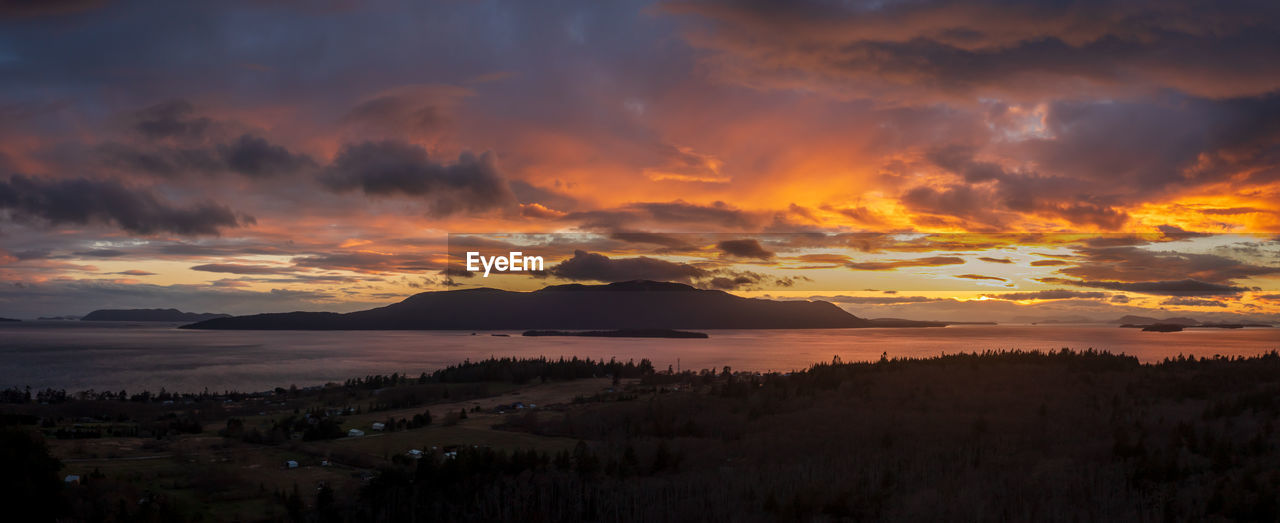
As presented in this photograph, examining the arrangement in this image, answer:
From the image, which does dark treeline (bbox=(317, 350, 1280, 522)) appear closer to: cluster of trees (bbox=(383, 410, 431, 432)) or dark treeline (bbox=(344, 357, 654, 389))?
cluster of trees (bbox=(383, 410, 431, 432))

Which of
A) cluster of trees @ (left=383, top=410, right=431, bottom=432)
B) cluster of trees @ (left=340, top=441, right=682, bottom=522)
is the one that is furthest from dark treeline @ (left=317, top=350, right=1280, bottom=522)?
cluster of trees @ (left=383, top=410, right=431, bottom=432)

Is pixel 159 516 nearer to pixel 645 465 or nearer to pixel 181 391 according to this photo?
pixel 645 465

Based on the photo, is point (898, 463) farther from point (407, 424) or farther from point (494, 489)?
point (407, 424)

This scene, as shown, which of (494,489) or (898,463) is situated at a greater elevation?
(898,463)

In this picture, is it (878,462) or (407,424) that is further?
(407,424)

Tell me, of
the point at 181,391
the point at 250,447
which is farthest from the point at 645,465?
the point at 181,391

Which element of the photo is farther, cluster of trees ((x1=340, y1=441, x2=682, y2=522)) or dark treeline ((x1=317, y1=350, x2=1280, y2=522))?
cluster of trees ((x1=340, y1=441, x2=682, y2=522))

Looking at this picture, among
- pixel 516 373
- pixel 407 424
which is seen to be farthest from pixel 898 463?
pixel 516 373

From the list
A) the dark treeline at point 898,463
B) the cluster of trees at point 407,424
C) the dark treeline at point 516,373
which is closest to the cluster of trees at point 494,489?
the dark treeline at point 898,463

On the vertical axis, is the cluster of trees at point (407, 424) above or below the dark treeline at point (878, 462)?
below

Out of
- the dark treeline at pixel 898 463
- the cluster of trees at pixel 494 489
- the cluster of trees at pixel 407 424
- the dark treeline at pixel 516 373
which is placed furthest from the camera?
the dark treeline at pixel 516 373

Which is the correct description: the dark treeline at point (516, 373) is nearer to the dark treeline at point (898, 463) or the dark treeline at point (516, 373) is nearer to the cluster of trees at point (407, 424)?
the cluster of trees at point (407, 424)

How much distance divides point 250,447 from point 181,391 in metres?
34.8

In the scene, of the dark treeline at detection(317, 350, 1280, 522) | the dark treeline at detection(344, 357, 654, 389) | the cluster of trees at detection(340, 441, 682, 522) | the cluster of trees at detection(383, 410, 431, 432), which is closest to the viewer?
the dark treeline at detection(317, 350, 1280, 522)
